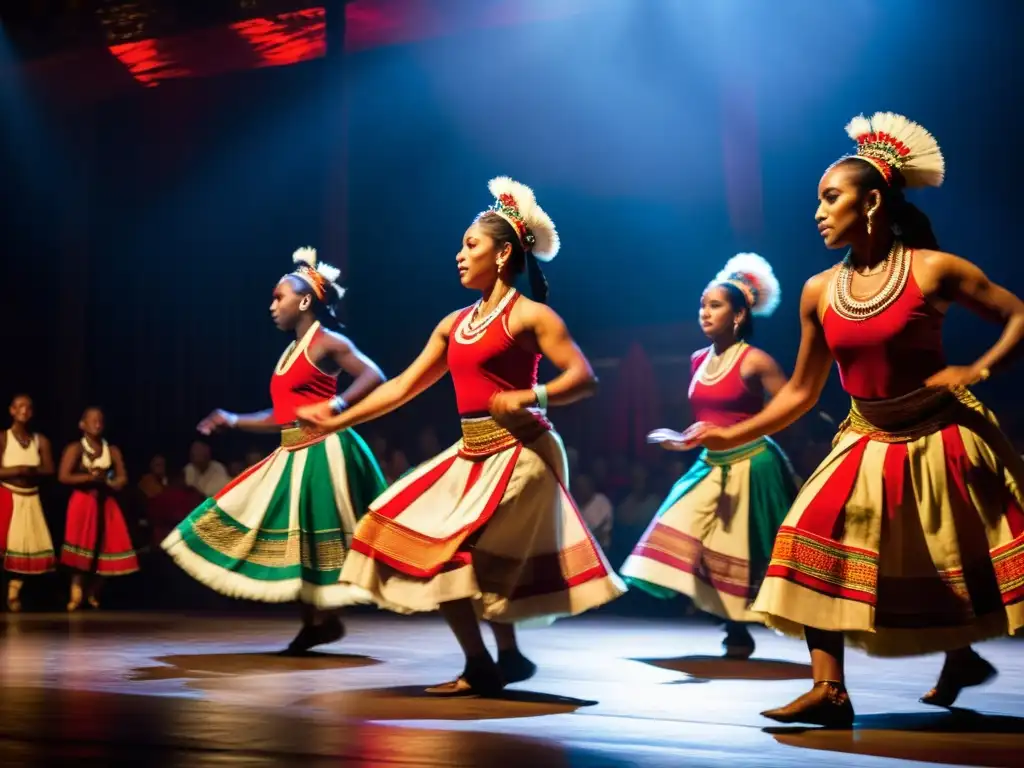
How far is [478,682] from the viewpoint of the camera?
420 cm

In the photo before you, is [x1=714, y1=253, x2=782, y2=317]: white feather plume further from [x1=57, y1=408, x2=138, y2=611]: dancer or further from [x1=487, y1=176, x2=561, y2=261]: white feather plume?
[x1=57, y1=408, x2=138, y2=611]: dancer

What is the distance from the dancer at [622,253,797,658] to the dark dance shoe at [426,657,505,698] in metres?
1.39

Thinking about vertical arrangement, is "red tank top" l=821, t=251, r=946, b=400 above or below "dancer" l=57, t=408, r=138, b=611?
above

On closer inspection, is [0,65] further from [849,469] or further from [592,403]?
[849,469]

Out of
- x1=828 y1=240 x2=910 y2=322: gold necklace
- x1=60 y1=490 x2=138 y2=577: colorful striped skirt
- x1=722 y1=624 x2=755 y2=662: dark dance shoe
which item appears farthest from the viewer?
x1=60 y1=490 x2=138 y2=577: colorful striped skirt

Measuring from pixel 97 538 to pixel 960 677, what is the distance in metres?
6.67

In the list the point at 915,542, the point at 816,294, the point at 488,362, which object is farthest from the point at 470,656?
the point at 816,294

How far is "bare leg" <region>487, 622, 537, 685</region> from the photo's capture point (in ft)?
14.9

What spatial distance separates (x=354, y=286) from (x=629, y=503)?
363 cm

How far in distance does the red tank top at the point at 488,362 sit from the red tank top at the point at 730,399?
4.83ft

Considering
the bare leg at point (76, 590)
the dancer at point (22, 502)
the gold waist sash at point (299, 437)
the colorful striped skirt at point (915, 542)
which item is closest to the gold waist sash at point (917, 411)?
the colorful striped skirt at point (915, 542)

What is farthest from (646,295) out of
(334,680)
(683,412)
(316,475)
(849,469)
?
(849,469)

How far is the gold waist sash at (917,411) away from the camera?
3.55m

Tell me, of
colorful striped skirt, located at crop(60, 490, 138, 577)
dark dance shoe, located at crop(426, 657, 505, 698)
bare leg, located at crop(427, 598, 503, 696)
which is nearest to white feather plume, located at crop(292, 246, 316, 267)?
bare leg, located at crop(427, 598, 503, 696)
